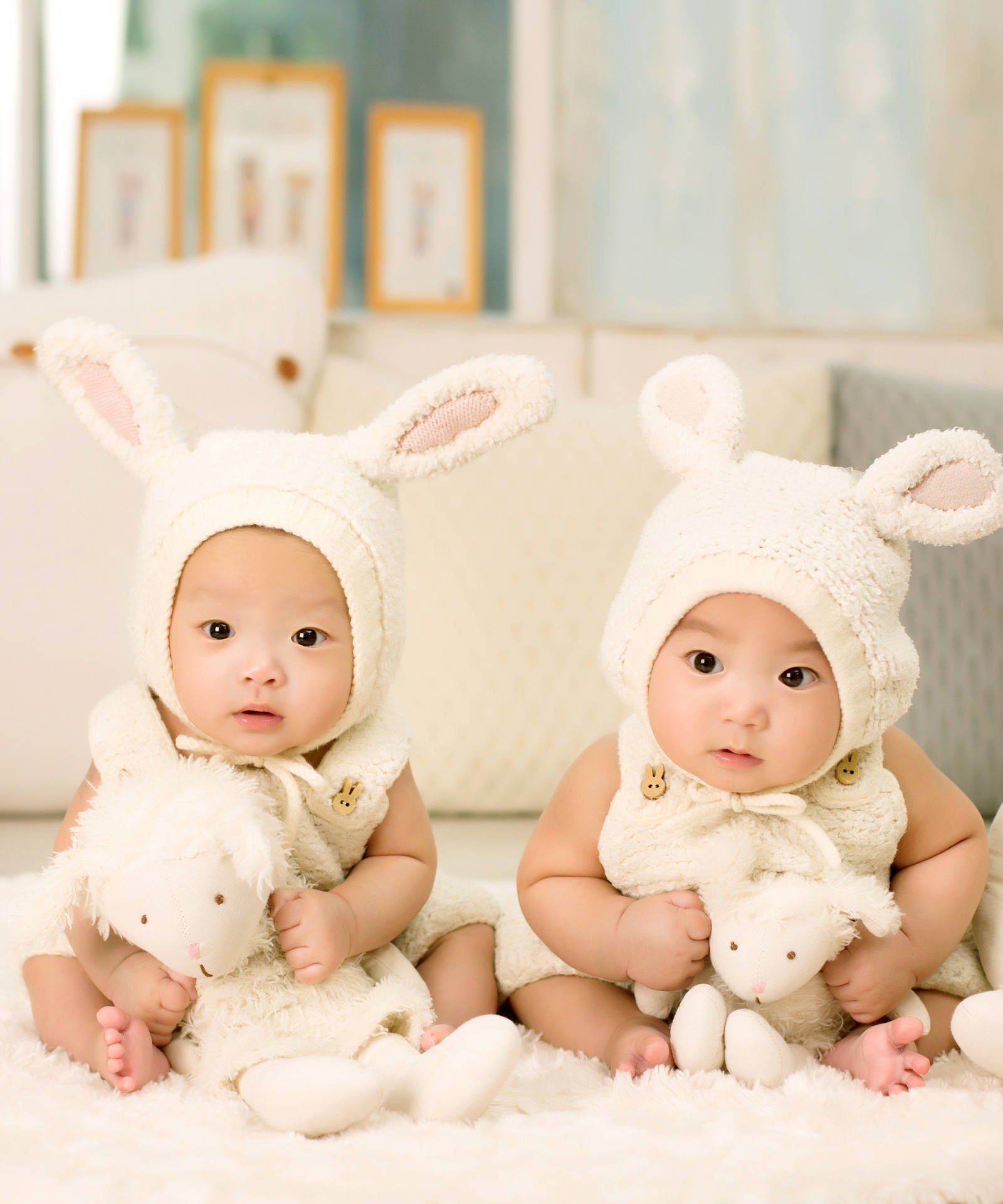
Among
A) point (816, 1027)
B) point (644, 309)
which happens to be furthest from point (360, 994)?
point (644, 309)

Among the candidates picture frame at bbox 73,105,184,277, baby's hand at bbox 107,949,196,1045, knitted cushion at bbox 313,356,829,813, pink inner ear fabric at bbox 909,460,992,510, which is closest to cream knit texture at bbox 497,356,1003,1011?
pink inner ear fabric at bbox 909,460,992,510

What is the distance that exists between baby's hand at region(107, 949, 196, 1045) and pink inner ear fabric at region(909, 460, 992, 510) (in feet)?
1.99

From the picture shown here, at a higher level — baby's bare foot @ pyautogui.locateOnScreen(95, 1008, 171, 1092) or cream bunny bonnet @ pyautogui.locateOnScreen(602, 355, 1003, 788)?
cream bunny bonnet @ pyautogui.locateOnScreen(602, 355, 1003, 788)

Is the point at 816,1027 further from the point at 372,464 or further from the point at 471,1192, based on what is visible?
the point at 372,464

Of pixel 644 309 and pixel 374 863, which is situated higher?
pixel 644 309

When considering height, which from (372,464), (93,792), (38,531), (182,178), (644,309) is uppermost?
(182,178)

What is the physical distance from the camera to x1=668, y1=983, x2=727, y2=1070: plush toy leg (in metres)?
0.84

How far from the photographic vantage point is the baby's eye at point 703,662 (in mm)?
917

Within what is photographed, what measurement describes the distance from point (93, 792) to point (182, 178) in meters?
1.77

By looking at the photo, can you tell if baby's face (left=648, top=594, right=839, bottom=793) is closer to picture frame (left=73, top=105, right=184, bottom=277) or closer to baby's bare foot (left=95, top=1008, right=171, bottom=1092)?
baby's bare foot (left=95, top=1008, right=171, bottom=1092)

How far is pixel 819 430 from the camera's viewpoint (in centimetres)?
171

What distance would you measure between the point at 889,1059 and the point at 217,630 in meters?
0.55

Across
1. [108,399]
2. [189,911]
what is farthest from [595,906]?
[108,399]

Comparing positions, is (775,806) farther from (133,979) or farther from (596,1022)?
(133,979)
